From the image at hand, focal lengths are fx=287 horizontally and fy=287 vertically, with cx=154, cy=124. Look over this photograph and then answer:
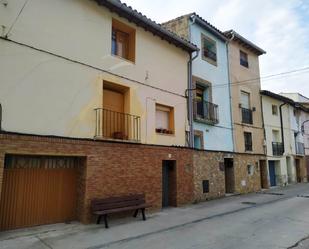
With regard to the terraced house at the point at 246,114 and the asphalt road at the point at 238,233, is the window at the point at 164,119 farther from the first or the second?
the terraced house at the point at 246,114

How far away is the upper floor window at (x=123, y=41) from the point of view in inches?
421

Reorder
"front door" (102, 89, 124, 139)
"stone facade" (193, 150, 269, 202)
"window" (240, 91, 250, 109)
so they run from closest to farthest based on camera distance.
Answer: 1. "front door" (102, 89, 124, 139)
2. "stone facade" (193, 150, 269, 202)
3. "window" (240, 91, 250, 109)

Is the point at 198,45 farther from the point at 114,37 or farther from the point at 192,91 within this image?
the point at 114,37

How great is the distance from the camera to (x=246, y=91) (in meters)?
18.0

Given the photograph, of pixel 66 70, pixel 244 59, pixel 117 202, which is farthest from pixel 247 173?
pixel 66 70

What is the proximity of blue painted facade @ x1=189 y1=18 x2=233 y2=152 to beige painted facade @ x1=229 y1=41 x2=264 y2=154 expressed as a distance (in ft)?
2.04

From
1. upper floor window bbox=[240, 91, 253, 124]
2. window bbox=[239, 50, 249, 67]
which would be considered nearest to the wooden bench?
upper floor window bbox=[240, 91, 253, 124]

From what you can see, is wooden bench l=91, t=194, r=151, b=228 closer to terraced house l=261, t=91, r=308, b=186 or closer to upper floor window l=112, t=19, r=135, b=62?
upper floor window l=112, t=19, r=135, b=62

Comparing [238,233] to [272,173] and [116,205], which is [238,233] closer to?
[116,205]

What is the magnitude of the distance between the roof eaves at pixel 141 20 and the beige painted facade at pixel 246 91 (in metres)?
5.10

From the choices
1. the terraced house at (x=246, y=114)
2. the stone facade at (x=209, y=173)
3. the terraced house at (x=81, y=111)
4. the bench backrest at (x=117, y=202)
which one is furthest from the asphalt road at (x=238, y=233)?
the terraced house at (x=246, y=114)

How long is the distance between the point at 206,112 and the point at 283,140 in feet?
34.2

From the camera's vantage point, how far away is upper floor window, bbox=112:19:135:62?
1070 centimetres

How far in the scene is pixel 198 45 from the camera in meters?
14.5
